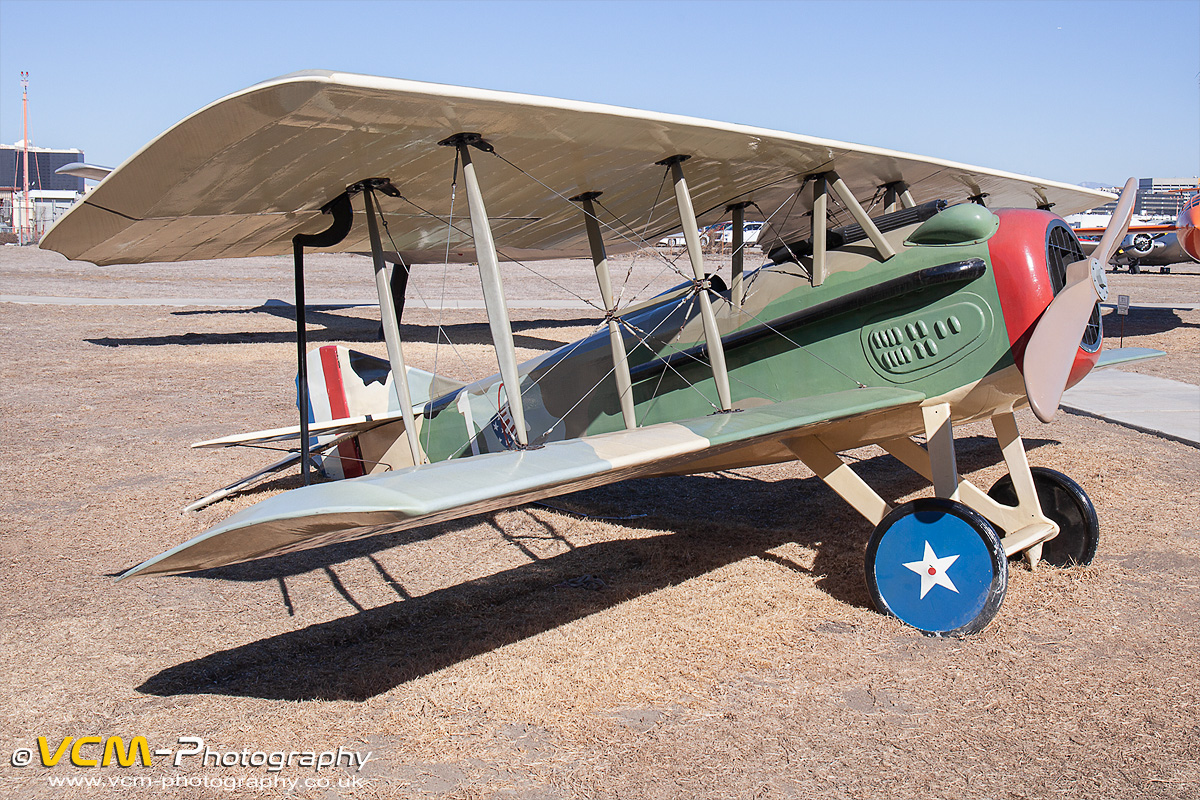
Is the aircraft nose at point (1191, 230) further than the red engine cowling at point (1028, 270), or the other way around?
the aircraft nose at point (1191, 230)

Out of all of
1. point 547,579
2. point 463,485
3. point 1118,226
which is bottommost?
point 547,579

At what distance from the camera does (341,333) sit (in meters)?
17.2

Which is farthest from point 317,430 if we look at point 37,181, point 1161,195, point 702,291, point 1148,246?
point 37,181

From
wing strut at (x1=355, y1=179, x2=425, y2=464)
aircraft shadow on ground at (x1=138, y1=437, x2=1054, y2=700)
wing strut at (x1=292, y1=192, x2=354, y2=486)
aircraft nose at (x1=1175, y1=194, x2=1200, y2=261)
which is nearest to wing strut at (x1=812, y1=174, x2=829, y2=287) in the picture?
aircraft shadow on ground at (x1=138, y1=437, x2=1054, y2=700)

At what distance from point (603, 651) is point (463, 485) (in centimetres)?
157

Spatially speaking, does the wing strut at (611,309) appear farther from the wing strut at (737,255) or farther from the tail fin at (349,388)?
the tail fin at (349,388)

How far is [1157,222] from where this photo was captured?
124 ft

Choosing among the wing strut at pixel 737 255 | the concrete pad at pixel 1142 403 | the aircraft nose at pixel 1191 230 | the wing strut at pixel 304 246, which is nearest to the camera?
the wing strut at pixel 304 246

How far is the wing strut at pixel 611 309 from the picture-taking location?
5.26 m

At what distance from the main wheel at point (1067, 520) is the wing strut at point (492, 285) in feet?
11.0

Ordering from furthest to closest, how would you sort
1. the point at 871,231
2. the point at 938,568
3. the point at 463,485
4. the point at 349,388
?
the point at 349,388 < the point at 871,231 < the point at 938,568 < the point at 463,485

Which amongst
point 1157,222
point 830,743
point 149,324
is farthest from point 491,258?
point 1157,222

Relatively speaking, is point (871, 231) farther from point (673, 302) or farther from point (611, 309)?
point (611, 309)

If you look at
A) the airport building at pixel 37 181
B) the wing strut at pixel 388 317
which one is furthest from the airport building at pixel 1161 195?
the airport building at pixel 37 181
